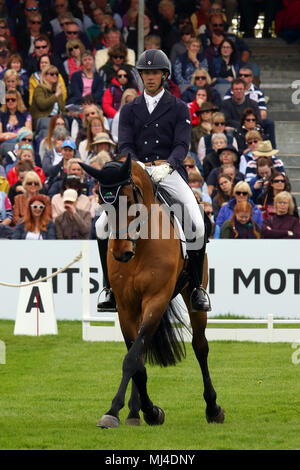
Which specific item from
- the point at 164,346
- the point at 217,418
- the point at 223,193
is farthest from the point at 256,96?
the point at 217,418

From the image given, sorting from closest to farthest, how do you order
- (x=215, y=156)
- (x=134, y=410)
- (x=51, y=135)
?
(x=134, y=410), (x=215, y=156), (x=51, y=135)

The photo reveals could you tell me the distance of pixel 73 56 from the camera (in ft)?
72.2

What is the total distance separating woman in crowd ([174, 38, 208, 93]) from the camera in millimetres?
22188

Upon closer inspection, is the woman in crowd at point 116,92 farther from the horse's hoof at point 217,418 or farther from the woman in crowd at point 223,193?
the horse's hoof at point 217,418

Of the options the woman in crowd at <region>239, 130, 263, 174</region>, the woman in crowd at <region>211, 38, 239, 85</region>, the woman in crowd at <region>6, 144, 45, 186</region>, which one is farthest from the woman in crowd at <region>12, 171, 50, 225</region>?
the woman in crowd at <region>211, 38, 239, 85</region>

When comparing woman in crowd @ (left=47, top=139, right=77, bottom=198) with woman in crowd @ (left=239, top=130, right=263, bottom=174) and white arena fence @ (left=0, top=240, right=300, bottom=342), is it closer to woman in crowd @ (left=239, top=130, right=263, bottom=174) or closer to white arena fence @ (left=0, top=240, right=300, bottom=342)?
white arena fence @ (left=0, top=240, right=300, bottom=342)

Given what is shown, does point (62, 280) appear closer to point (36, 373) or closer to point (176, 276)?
point (36, 373)

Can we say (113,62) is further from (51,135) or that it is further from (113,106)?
(51,135)

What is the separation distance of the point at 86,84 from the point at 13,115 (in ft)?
5.14

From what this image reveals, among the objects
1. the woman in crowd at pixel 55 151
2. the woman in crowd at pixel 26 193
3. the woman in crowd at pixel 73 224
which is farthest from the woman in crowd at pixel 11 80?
the woman in crowd at pixel 73 224

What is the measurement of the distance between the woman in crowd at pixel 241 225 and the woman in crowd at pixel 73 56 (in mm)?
5959

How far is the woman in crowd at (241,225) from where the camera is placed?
685 inches

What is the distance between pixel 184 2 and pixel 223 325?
10287 mm

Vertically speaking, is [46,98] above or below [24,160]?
above
